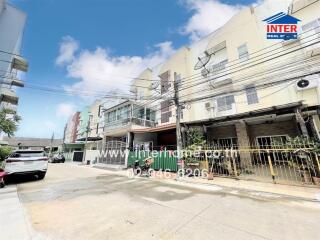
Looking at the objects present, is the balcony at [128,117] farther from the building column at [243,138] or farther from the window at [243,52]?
the window at [243,52]

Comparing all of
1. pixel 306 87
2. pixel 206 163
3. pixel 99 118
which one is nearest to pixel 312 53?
pixel 306 87

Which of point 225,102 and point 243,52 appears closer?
point 243,52

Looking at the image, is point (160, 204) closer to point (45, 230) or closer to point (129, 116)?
point (45, 230)

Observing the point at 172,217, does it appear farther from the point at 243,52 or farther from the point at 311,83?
the point at 243,52

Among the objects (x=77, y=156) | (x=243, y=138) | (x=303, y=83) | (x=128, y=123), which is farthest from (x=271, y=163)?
(x=77, y=156)

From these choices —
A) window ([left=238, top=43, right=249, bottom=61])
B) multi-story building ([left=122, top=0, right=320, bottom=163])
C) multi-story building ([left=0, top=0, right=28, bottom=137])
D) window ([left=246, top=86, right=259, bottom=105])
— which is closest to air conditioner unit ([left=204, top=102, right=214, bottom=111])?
multi-story building ([left=122, top=0, right=320, bottom=163])

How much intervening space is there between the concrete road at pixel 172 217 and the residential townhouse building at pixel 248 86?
5665 millimetres

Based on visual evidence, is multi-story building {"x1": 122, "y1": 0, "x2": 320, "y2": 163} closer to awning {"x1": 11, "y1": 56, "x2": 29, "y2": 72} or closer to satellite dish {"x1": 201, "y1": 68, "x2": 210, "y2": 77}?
satellite dish {"x1": 201, "y1": 68, "x2": 210, "y2": 77}

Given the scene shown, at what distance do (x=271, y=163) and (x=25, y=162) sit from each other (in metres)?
12.4

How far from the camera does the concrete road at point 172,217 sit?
120 inches

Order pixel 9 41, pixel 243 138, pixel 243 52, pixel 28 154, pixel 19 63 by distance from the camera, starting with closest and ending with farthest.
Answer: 1. pixel 28 154
2. pixel 243 138
3. pixel 243 52
4. pixel 9 41
5. pixel 19 63

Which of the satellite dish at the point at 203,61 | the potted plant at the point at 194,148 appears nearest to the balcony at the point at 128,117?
the potted plant at the point at 194,148

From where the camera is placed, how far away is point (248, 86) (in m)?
13.3

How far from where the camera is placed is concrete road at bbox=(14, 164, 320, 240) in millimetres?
3041
